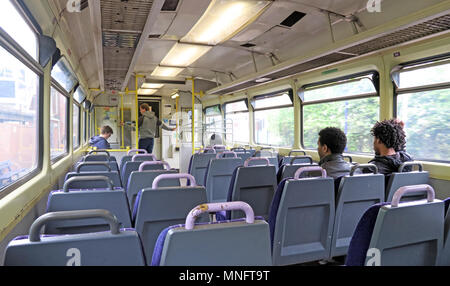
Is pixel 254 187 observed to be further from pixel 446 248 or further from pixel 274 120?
pixel 274 120

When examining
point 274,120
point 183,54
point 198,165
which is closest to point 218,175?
point 198,165

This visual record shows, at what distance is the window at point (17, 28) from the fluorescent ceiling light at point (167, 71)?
4.73 m

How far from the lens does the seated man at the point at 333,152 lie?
2623 mm

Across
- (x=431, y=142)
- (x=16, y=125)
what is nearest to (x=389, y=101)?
(x=431, y=142)

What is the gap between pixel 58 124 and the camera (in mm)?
4453

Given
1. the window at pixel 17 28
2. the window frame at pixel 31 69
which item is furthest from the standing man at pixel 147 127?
the window at pixel 17 28

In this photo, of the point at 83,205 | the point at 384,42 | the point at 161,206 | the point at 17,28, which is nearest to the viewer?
the point at 83,205

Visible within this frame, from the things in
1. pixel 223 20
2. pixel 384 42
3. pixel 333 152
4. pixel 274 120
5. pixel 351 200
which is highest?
pixel 223 20

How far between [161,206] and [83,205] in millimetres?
403

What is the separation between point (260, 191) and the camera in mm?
2852

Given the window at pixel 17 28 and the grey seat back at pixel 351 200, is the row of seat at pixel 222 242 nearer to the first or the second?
the grey seat back at pixel 351 200

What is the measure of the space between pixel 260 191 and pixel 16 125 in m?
2.03

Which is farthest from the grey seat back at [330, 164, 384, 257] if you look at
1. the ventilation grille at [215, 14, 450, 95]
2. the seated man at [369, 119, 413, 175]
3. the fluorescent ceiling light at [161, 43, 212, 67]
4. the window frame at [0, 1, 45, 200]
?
the fluorescent ceiling light at [161, 43, 212, 67]
